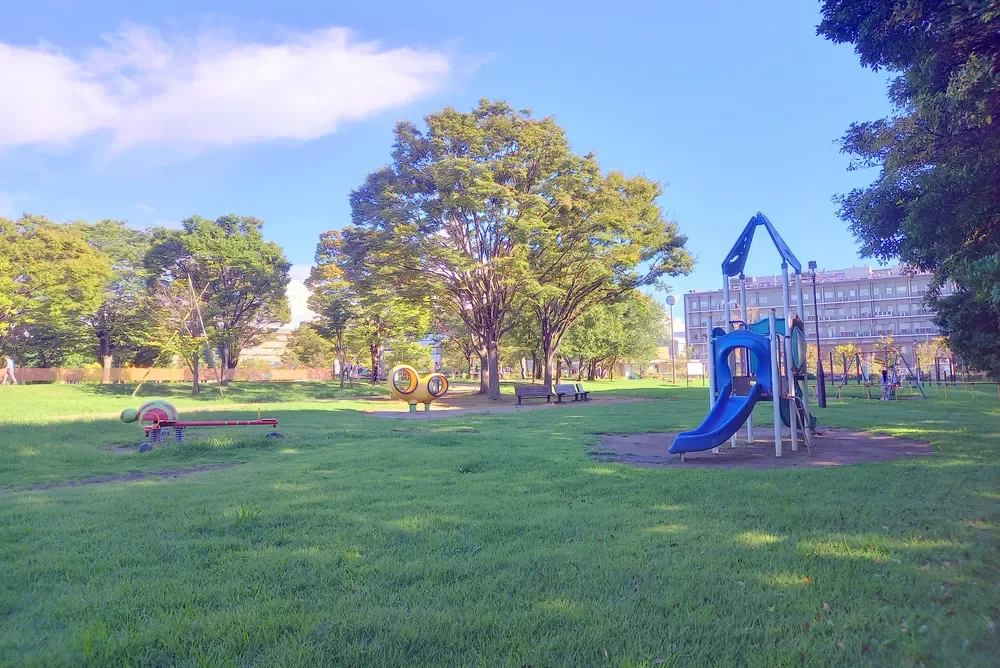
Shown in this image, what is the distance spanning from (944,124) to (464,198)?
17863mm

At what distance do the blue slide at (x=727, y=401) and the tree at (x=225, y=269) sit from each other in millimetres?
33369

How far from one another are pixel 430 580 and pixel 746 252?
398 inches

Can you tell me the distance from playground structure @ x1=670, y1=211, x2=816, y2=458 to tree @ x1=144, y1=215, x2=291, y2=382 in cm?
3336

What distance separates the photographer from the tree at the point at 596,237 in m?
24.9

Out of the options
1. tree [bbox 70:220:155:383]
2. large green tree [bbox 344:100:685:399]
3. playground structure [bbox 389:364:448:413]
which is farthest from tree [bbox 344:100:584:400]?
tree [bbox 70:220:155:383]

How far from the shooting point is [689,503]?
5723 millimetres

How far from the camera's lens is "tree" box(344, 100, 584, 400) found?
77.2ft

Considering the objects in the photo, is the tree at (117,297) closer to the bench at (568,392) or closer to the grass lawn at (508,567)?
the bench at (568,392)

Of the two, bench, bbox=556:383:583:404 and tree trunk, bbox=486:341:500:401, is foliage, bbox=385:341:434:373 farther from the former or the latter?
bench, bbox=556:383:583:404

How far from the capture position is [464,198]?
23094 mm

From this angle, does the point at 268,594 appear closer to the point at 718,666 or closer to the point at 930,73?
the point at 718,666

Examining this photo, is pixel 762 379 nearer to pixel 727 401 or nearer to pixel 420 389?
pixel 727 401

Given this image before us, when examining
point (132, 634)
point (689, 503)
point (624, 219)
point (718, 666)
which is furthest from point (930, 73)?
point (624, 219)

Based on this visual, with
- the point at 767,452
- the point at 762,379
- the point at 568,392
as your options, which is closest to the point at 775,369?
the point at 762,379
